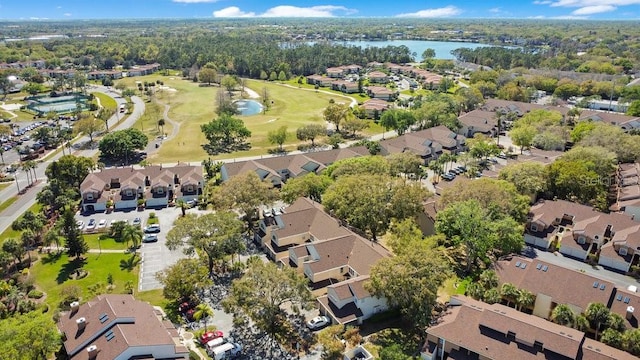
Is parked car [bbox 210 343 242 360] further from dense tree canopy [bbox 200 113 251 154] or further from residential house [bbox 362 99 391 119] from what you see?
residential house [bbox 362 99 391 119]

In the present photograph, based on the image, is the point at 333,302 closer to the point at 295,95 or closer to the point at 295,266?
the point at 295,266

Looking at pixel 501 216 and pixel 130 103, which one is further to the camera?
pixel 130 103

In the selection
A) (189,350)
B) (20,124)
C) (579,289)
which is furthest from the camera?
(20,124)

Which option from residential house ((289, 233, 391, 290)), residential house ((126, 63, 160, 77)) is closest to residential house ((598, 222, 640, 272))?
residential house ((289, 233, 391, 290))

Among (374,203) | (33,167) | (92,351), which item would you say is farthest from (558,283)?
(33,167)

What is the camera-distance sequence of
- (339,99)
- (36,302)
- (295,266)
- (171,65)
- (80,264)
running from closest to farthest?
(36,302), (295,266), (80,264), (339,99), (171,65)

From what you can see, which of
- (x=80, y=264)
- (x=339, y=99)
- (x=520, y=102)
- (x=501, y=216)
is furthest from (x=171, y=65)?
(x=501, y=216)

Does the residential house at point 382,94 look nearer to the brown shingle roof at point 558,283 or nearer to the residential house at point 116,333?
the brown shingle roof at point 558,283
